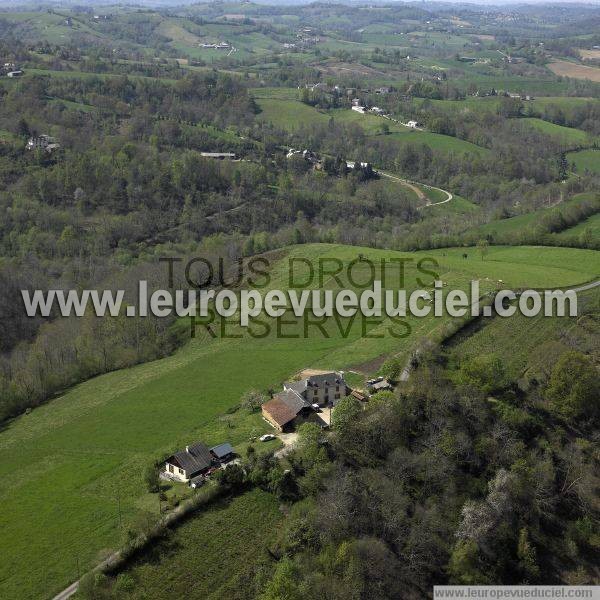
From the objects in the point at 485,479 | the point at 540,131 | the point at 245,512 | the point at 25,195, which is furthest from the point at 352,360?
the point at 540,131

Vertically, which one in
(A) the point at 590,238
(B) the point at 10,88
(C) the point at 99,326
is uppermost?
(B) the point at 10,88

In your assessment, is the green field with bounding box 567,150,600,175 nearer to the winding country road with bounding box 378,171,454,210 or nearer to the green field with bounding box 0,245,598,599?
the winding country road with bounding box 378,171,454,210

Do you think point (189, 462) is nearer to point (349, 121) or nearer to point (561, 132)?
point (349, 121)

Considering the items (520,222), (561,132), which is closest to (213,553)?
(520,222)

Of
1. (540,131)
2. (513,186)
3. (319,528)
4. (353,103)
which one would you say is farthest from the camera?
(353,103)

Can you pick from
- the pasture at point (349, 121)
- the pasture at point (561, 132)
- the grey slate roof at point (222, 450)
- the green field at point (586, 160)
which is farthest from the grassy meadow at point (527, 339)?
the pasture at point (561, 132)

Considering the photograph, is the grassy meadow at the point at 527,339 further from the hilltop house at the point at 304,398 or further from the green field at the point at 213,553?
the green field at the point at 213,553

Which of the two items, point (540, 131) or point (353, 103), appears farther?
point (353, 103)

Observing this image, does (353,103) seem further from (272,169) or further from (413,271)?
(413,271)
